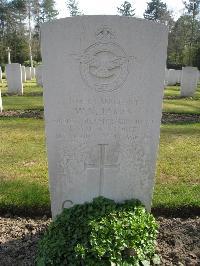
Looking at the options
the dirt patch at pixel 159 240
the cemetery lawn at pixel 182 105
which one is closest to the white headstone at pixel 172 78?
the cemetery lawn at pixel 182 105

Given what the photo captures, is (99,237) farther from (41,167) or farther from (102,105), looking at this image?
(41,167)

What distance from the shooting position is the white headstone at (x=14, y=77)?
624 inches

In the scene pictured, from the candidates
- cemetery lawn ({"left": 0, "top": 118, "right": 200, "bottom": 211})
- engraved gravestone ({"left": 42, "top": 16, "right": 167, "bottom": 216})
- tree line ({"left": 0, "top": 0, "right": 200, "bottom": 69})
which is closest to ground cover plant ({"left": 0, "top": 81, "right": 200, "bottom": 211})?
cemetery lawn ({"left": 0, "top": 118, "right": 200, "bottom": 211})

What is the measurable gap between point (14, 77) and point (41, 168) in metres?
10.7

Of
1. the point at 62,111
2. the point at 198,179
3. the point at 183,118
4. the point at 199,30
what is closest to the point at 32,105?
the point at 183,118

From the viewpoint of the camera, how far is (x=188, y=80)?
16.4m

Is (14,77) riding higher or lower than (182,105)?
higher

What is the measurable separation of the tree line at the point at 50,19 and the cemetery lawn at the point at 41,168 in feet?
112

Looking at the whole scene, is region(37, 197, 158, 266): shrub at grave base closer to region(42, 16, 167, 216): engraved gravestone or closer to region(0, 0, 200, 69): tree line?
region(42, 16, 167, 216): engraved gravestone

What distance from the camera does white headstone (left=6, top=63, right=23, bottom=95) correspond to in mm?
15844

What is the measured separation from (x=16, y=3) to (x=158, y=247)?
183 ft

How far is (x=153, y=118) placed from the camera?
368 cm

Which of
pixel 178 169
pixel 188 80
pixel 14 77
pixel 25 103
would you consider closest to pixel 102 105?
pixel 178 169

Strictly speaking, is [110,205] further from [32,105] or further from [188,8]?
[188,8]
